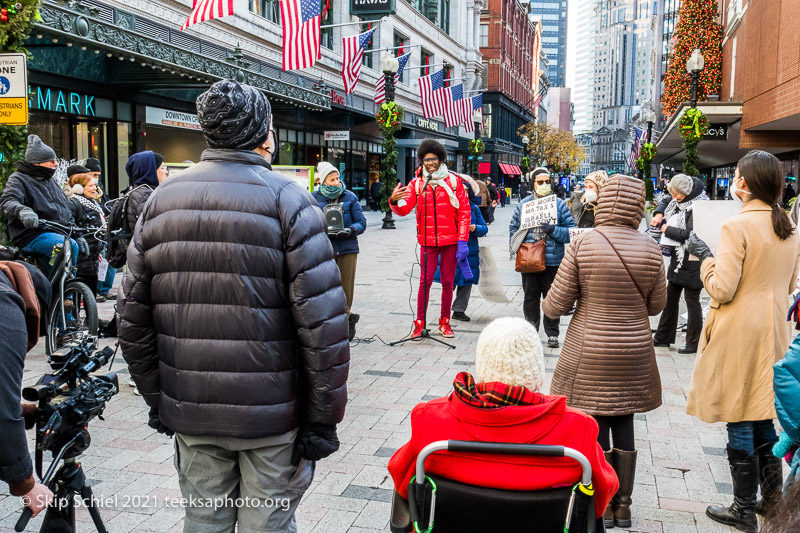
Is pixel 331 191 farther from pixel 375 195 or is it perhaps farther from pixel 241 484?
pixel 375 195

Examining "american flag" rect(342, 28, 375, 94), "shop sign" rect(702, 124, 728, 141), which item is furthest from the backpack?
"shop sign" rect(702, 124, 728, 141)

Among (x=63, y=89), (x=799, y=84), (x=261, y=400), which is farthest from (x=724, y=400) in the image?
(x=63, y=89)

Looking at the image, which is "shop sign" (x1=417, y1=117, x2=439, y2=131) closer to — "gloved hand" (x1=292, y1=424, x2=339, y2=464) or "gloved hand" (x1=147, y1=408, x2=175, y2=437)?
"gloved hand" (x1=147, y1=408, x2=175, y2=437)

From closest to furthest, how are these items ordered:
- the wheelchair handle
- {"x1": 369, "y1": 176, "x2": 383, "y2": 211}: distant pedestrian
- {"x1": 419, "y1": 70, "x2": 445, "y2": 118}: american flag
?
the wheelchair handle < {"x1": 419, "y1": 70, "x2": 445, "y2": 118}: american flag < {"x1": 369, "y1": 176, "x2": 383, "y2": 211}: distant pedestrian

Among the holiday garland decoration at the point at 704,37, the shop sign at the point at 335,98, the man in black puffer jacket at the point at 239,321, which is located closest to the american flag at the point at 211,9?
the man in black puffer jacket at the point at 239,321

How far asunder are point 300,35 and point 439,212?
9708mm

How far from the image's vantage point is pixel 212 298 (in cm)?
270

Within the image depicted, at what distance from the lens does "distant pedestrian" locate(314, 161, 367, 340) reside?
27.3 ft

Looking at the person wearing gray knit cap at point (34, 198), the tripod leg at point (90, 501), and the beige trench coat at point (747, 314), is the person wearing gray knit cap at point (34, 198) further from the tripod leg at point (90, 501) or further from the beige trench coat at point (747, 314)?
the beige trench coat at point (747, 314)

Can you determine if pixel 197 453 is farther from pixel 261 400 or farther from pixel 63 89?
pixel 63 89

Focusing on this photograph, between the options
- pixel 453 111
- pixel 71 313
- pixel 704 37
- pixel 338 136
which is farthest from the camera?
pixel 704 37

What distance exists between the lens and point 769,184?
3.96 meters

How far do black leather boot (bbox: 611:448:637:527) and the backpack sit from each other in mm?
4963

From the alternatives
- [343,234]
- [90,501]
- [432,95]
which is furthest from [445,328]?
[432,95]
